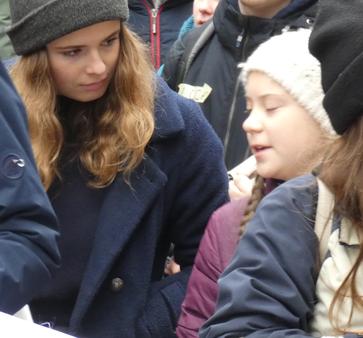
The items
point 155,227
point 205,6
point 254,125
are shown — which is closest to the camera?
point 254,125

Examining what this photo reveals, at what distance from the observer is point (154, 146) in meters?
2.53

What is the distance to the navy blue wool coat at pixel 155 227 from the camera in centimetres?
244

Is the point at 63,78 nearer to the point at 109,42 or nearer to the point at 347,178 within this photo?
the point at 109,42

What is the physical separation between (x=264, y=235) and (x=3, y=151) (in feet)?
Answer: 1.82

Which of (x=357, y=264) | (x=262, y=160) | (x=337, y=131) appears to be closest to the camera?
(x=357, y=264)

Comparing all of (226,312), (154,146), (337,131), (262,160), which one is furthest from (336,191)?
(154,146)

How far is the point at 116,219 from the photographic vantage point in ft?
8.00

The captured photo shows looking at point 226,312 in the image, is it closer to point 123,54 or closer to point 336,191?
point 336,191

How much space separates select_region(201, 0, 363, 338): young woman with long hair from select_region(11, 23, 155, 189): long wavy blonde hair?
81 centimetres

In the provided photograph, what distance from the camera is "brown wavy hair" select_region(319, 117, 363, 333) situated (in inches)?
63.9

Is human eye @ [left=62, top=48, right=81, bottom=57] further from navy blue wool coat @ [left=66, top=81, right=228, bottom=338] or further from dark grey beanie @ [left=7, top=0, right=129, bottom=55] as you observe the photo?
navy blue wool coat @ [left=66, top=81, right=228, bottom=338]

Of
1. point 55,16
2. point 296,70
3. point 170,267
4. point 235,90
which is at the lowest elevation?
point 170,267

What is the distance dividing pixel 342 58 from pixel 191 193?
3.19 feet

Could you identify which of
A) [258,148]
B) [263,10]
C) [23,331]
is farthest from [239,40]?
[23,331]
